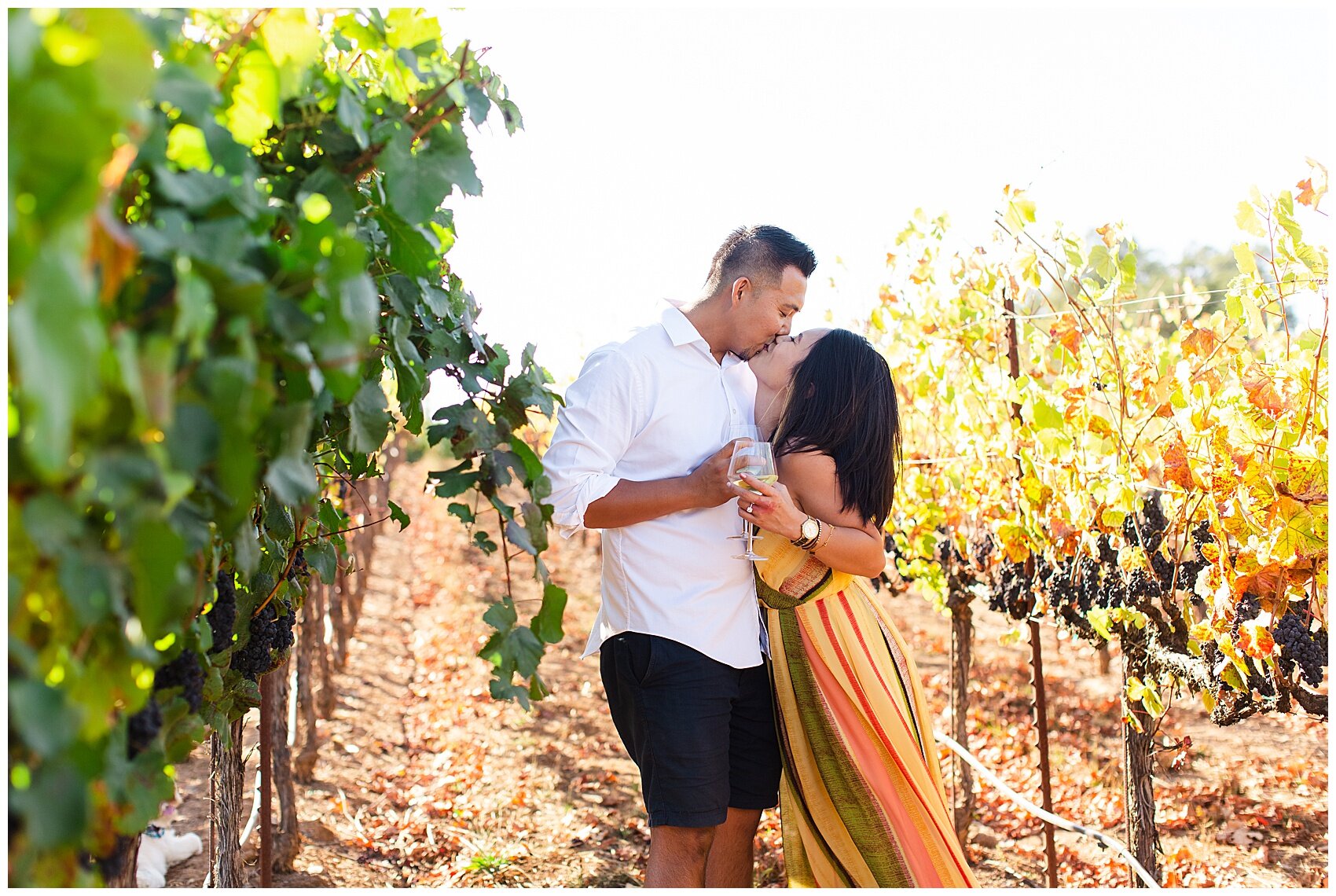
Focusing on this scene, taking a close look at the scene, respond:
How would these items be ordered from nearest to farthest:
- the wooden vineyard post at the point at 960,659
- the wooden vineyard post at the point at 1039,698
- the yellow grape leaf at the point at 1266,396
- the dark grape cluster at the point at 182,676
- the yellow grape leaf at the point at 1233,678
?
the dark grape cluster at the point at 182,676
the yellow grape leaf at the point at 1266,396
the yellow grape leaf at the point at 1233,678
the wooden vineyard post at the point at 1039,698
the wooden vineyard post at the point at 960,659

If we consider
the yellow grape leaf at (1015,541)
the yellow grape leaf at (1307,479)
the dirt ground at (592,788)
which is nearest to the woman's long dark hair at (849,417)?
the yellow grape leaf at (1307,479)

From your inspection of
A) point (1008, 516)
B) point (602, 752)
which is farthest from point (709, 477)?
point (602, 752)

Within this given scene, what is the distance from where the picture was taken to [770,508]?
2.15m

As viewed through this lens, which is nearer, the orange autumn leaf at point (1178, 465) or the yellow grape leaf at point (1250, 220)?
the yellow grape leaf at point (1250, 220)

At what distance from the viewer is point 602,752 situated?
5613 millimetres

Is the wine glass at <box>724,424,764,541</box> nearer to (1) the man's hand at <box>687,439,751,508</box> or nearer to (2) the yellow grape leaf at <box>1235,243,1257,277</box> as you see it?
(1) the man's hand at <box>687,439,751,508</box>

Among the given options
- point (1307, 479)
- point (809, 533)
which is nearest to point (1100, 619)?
point (1307, 479)

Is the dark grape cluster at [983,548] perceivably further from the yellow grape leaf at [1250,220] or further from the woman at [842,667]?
the yellow grape leaf at [1250,220]

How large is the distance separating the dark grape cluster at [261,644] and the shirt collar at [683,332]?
1.07 metres

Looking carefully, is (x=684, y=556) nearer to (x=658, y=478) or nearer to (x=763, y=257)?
(x=658, y=478)

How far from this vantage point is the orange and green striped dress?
7.39 feet

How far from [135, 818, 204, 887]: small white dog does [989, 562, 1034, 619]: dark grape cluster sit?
3.27 meters

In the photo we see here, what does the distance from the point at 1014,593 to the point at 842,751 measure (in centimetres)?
194

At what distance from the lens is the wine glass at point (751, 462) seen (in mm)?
2090
